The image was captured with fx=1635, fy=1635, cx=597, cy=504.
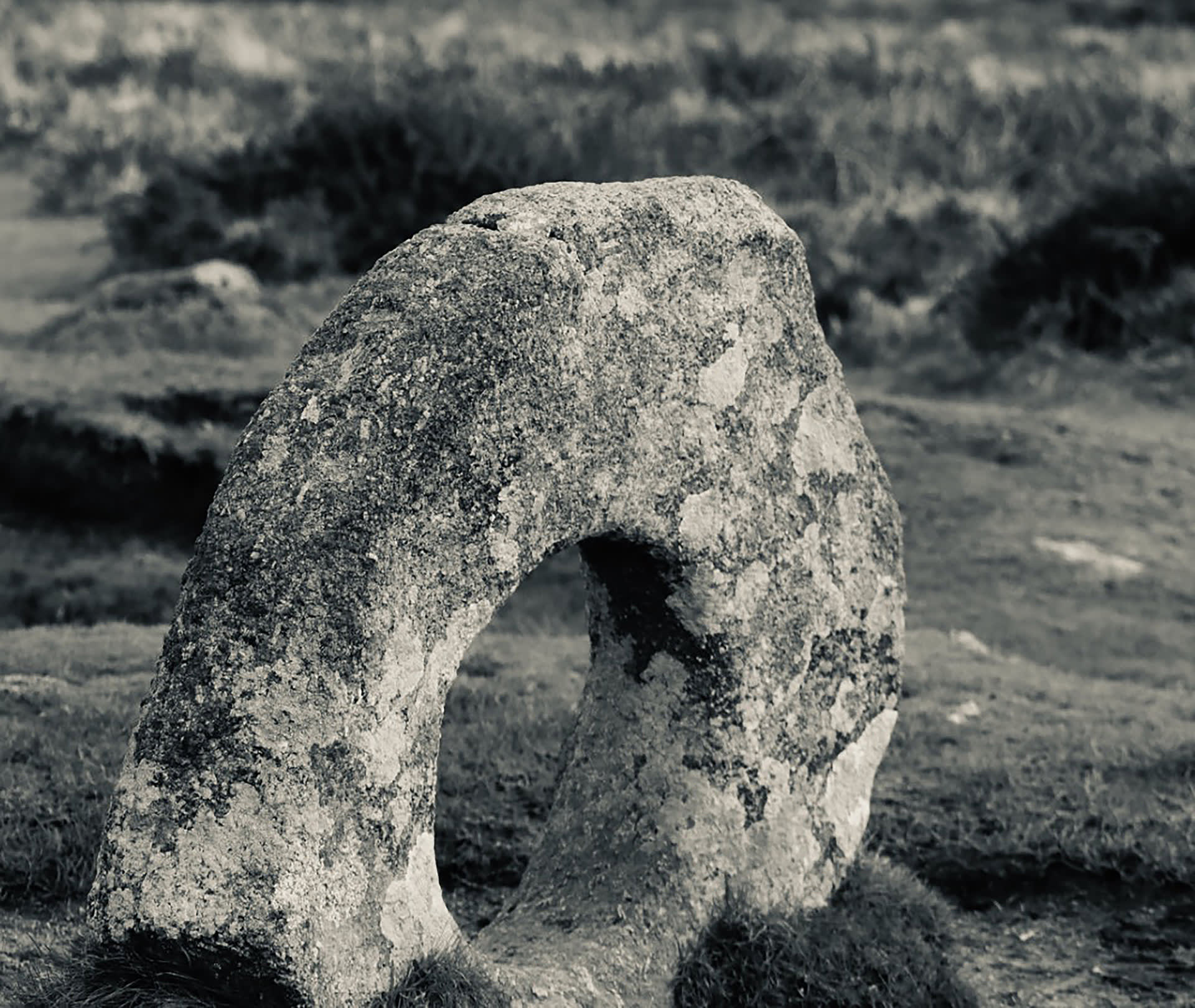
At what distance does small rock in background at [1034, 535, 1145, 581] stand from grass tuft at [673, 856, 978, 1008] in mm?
5164

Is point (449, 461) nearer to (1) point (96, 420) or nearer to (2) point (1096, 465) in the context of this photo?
(1) point (96, 420)

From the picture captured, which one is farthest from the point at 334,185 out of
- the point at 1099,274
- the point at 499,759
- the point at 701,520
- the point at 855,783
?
the point at 701,520

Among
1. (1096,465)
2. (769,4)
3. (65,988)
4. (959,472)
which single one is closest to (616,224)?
(65,988)

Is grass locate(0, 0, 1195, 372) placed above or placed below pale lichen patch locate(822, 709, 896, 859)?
above

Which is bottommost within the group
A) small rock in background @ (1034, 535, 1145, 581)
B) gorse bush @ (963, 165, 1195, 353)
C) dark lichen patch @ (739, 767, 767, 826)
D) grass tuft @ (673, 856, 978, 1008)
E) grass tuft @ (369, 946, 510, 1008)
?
grass tuft @ (673, 856, 978, 1008)

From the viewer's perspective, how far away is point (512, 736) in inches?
241

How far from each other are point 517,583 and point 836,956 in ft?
5.30

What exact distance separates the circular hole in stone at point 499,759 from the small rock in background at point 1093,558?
11.1 feet

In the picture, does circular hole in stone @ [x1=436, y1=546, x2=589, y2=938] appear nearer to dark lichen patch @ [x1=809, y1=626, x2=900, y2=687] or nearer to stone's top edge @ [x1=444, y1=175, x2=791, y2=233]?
dark lichen patch @ [x1=809, y1=626, x2=900, y2=687]

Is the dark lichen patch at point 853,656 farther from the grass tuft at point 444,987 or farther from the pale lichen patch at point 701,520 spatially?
the grass tuft at point 444,987

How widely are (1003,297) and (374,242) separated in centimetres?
583

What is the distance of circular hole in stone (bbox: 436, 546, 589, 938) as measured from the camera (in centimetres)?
538

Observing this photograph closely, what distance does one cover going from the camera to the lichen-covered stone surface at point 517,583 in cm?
304

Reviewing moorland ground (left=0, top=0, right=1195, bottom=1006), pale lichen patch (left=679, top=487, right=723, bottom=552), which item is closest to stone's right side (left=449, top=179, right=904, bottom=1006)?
pale lichen patch (left=679, top=487, right=723, bottom=552)
